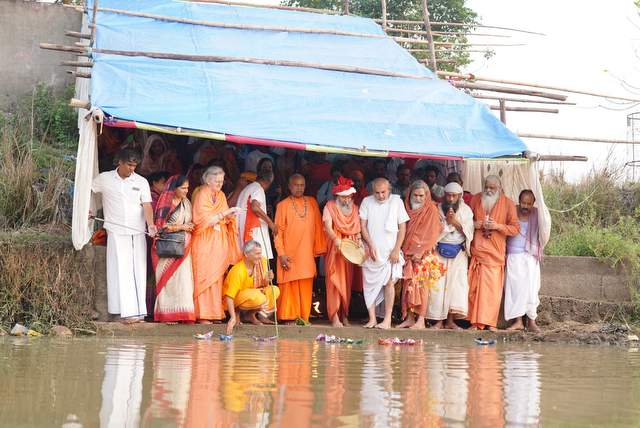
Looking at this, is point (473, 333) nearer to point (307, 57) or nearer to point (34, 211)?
point (307, 57)

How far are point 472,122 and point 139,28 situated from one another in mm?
3975

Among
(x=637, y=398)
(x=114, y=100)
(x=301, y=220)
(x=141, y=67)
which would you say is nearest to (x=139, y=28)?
(x=141, y=67)

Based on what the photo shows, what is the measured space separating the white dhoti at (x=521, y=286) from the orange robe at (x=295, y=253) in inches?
81.7

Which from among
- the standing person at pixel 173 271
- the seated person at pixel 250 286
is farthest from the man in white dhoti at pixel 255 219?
the standing person at pixel 173 271

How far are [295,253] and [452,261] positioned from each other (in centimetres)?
168

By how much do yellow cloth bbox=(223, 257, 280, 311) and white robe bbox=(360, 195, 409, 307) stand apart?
108cm

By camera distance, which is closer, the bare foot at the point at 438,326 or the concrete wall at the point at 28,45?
the bare foot at the point at 438,326

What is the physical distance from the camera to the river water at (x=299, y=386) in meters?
5.69

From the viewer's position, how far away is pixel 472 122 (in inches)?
465

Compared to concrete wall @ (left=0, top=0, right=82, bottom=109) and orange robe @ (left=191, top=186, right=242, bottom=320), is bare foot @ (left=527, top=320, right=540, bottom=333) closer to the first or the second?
orange robe @ (left=191, top=186, right=242, bottom=320)

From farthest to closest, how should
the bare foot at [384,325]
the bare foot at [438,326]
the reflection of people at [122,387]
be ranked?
the bare foot at [438,326], the bare foot at [384,325], the reflection of people at [122,387]

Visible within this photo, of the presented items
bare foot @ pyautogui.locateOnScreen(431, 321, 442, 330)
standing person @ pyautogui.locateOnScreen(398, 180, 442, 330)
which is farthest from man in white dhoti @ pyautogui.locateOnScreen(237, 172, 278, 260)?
bare foot @ pyautogui.locateOnScreen(431, 321, 442, 330)

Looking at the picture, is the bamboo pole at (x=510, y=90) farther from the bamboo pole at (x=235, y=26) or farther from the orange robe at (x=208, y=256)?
the orange robe at (x=208, y=256)

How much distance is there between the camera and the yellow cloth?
10.9 meters
